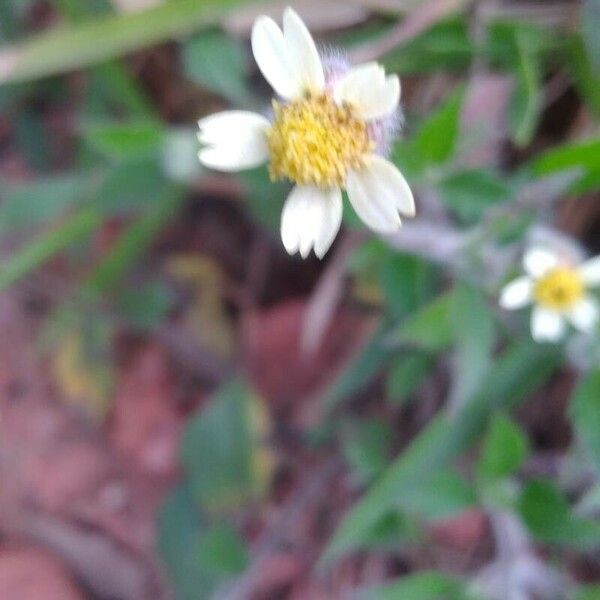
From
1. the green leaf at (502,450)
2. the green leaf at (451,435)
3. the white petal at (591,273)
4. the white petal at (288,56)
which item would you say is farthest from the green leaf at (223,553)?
the white petal at (288,56)

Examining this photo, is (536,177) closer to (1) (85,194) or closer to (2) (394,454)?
(2) (394,454)

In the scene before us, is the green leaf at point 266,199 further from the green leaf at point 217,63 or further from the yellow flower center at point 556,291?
the yellow flower center at point 556,291

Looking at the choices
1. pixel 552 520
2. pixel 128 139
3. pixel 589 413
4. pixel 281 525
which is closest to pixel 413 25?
pixel 128 139

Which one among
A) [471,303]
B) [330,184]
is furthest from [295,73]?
[471,303]

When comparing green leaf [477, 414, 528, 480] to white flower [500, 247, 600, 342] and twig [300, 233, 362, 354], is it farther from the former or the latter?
twig [300, 233, 362, 354]

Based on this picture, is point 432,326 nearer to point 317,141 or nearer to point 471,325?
point 471,325

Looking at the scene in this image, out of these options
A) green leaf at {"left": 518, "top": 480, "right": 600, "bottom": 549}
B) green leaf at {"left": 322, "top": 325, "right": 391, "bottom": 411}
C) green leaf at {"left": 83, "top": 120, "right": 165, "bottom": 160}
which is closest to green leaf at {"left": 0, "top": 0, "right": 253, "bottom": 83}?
green leaf at {"left": 83, "top": 120, "right": 165, "bottom": 160}
